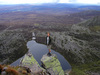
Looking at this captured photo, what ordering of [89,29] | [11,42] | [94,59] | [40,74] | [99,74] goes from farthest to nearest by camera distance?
[89,29], [11,42], [94,59], [99,74], [40,74]

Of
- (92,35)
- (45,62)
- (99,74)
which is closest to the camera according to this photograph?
(45,62)

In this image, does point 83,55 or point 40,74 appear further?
point 83,55

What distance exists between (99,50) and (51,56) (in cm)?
3705

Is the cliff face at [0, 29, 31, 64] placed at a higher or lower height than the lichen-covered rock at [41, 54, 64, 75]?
lower

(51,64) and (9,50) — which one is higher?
(51,64)

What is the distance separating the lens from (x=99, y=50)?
168 feet

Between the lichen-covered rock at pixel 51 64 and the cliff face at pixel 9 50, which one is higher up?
the lichen-covered rock at pixel 51 64

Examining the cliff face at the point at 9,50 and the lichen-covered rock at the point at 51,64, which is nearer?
the lichen-covered rock at the point at 51,64

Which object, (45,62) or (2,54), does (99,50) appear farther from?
(2,54)

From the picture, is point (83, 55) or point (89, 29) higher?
point (89, 29)

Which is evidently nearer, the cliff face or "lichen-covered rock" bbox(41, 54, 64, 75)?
"lichen-covered rock" bbox(41, 54, 64, 75)

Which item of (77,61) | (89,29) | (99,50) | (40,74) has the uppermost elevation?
(40,74)

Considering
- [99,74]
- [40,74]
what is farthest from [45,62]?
[99,74]

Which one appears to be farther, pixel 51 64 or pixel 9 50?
pixel 9 50
